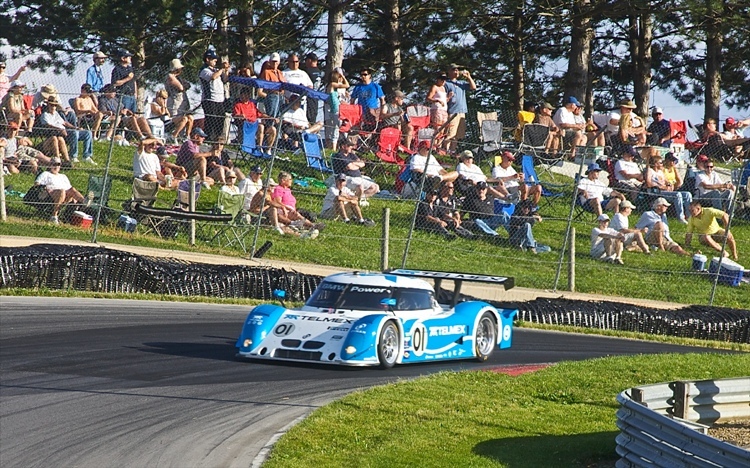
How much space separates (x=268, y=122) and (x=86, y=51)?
13.4 meters

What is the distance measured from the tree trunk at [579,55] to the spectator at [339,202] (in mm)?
11275

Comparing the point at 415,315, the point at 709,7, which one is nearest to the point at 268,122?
the point at 415,315

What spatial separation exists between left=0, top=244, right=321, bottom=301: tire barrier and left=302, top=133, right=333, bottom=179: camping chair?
4.23 metres

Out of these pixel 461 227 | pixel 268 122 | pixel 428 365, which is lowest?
pixel 428 365

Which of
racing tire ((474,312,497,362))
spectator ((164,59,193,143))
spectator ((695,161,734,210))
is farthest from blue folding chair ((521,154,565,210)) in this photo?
racing tire ((474,312,497,362))

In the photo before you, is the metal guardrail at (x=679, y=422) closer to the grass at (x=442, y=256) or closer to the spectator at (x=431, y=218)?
the grass at (x=442, y=256)

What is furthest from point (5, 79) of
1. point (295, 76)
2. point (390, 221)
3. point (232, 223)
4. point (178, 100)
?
point (390, 221)

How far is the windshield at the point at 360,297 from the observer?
12.6m

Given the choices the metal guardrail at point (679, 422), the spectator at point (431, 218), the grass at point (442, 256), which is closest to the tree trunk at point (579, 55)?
the grass at point (442, 256)

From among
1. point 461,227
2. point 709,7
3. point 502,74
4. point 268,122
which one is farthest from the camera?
point 502,74

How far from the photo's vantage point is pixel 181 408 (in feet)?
31.8

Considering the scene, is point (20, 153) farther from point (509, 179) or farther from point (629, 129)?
point (629, 129)

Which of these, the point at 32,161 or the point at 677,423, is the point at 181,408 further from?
the point at 32,161

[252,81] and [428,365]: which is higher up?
[252,81]
